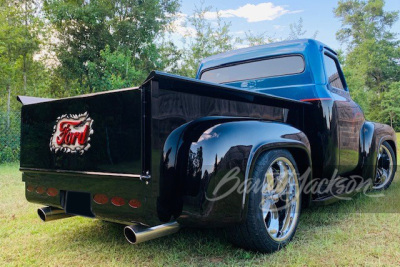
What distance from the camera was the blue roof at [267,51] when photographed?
364 centimetres

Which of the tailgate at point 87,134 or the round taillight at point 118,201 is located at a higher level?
the tailgate at point 87,134

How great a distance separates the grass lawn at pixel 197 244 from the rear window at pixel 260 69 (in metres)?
1.66

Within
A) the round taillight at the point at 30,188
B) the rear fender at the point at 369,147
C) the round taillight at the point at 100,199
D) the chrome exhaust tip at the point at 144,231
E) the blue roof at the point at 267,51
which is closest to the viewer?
the chrome exhaust tip at the point at 144,231

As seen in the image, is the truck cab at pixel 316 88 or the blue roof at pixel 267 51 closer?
the truck cab at pixel 316 88

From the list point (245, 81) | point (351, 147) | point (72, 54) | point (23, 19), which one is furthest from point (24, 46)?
point (351, 147)

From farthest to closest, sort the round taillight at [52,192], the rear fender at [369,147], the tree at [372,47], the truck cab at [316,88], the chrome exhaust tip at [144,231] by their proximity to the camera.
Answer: the tree at [372,47] → the rear fender at [369,147] → the truck cab at [316,88] → the round taillight at [52,192] → the chrome exhaust tip at [144,231]

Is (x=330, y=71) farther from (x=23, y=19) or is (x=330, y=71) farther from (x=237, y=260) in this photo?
(x=23, y=19)

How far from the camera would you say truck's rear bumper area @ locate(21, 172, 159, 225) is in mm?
1985

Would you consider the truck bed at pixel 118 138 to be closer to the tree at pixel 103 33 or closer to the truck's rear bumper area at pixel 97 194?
the truck's rear bumper area at pixel 97 194

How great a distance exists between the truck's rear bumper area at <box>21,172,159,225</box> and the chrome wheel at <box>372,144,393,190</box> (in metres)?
4.13

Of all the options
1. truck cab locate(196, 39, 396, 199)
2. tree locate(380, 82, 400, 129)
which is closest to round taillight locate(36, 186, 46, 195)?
truck cab locate(196, 39, 396, 199)

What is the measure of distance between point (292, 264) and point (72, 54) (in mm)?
20006

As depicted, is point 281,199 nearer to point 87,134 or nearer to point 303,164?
point 303,164
